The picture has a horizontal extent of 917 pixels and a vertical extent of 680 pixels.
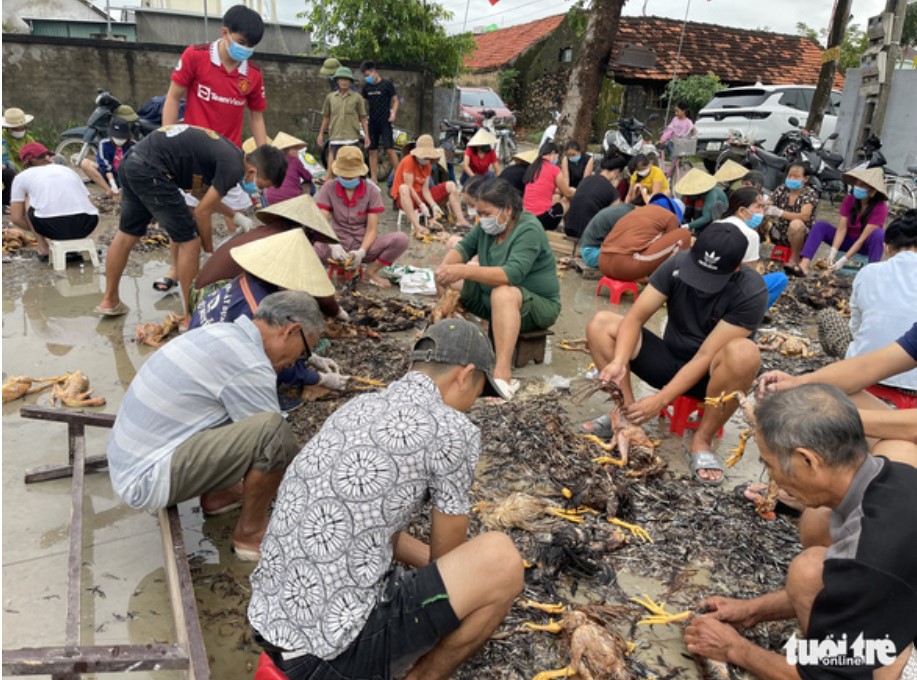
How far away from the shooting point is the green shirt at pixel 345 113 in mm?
9555

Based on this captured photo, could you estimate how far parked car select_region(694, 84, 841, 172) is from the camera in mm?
13414

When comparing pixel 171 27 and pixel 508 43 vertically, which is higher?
pixel 508 43

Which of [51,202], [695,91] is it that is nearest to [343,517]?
[51,202]

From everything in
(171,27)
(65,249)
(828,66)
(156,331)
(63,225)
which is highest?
(171,27)

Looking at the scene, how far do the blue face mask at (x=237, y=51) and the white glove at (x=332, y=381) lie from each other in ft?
8.29

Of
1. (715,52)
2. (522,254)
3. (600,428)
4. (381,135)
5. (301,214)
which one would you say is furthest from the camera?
(715,52)

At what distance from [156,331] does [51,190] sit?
7.16ft

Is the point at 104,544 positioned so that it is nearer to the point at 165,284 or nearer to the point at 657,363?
the point at 657,363

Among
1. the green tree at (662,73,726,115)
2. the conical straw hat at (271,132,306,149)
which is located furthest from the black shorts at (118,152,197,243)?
the green tree at (662,73,726,115)

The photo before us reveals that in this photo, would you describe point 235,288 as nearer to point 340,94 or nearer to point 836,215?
point 340,94

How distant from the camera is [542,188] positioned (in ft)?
25.1

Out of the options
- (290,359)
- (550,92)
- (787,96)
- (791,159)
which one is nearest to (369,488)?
(290,359)

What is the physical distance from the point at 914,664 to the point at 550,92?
23726mm

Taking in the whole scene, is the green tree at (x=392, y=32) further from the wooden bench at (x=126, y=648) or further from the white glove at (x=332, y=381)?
→ the wooden bench at (x=126, y=648)
